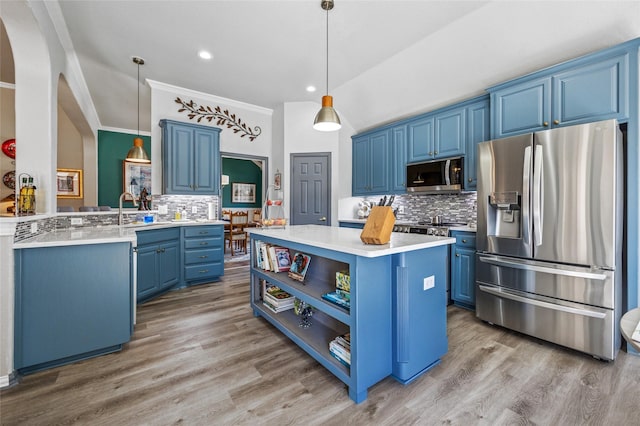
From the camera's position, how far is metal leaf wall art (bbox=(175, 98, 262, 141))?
4754mm

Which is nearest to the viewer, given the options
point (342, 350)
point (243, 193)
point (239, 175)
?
point (342, 350)

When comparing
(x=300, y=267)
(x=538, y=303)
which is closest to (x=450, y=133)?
(x=538, y=303)

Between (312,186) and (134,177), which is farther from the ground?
(134,177)

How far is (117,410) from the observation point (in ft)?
5.16

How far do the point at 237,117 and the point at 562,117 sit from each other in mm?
4777

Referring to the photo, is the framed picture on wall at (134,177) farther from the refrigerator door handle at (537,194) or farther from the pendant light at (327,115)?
the refrigerator door handle at (537,194)

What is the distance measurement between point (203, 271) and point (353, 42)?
3676mm

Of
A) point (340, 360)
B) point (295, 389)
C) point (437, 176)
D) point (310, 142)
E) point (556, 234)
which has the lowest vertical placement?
point (295, 389)

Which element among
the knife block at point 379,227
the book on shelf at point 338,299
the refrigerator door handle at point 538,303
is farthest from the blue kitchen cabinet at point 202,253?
the refrigerator door handle at point 538,303

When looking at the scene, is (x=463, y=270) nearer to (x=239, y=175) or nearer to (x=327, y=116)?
(x=327, y=116)

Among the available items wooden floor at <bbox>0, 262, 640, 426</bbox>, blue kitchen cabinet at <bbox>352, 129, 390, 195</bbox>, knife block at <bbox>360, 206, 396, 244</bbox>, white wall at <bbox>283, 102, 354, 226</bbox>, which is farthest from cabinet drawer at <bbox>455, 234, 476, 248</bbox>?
white wall at <bbox>283, 102, 354, 226</bbox>

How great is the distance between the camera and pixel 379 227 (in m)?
1.72

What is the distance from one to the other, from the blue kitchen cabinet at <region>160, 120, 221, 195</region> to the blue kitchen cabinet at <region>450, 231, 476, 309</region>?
3.75 m

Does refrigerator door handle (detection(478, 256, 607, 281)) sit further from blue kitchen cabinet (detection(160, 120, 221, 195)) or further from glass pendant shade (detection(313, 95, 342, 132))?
blue kitchen cabinet (detection(160, 120, 221, 195))
